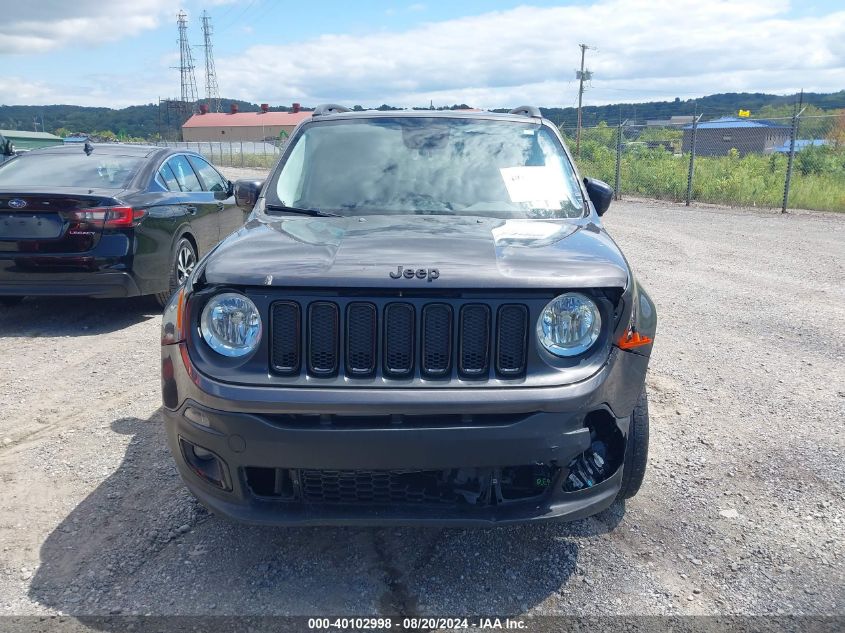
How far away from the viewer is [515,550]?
315cm

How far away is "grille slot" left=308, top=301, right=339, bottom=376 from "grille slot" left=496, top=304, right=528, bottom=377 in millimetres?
580

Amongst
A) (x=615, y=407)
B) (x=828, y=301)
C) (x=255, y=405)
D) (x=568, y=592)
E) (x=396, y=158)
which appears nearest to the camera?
(x=255, y=405)

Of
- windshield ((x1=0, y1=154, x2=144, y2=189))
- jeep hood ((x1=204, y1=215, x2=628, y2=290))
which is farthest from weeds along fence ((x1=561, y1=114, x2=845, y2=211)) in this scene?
jeep hood ((x1=204, y1=215, x2=628, y2=290))

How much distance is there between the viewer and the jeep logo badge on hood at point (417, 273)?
256 centimetres

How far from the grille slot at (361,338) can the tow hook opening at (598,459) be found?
855mm

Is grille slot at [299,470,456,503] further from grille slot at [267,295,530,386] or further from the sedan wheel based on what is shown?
the sedan wheel

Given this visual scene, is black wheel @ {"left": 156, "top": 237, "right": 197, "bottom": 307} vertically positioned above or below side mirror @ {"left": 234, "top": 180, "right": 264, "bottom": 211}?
below

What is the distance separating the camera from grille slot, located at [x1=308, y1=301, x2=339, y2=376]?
2.57 metres

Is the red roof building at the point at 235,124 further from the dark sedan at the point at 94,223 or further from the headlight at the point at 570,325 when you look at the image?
the headlight at the point at 570,325

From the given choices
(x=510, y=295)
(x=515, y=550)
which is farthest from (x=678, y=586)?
(x=510, y=295)

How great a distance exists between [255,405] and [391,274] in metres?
0.65

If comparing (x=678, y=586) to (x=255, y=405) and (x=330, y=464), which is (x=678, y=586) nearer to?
(x=330, y=464)

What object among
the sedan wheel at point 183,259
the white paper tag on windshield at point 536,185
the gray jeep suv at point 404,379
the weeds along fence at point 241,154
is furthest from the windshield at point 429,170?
the weeds along fence at point 241,154

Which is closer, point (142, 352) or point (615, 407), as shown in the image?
point (615, 407)
